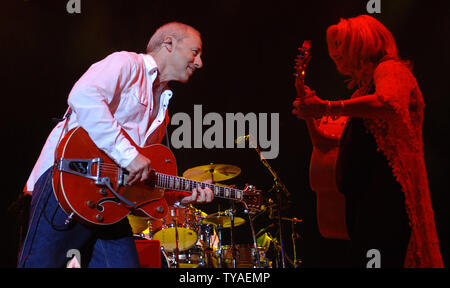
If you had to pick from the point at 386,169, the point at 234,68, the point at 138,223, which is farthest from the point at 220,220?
the point at 386,169

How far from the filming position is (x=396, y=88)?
3.38 metres

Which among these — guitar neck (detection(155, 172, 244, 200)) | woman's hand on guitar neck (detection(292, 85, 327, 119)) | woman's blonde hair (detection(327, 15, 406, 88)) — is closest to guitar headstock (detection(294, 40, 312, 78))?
woman's hand on guitar neck (detection(292, 85, 327, 119))

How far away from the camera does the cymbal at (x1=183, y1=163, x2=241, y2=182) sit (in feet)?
16.4

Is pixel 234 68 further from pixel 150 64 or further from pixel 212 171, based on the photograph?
pixel 150 64

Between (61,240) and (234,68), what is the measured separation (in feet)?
11.0

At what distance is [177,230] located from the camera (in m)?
5.24

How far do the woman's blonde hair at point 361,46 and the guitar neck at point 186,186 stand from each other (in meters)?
1.65

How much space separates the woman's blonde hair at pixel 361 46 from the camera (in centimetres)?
369

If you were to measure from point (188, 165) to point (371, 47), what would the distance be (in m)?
2.74

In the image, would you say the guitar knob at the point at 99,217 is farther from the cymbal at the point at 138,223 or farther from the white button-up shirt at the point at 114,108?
the cymbal at the point at 138,223

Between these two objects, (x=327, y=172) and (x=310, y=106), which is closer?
(x=310, y=106)
